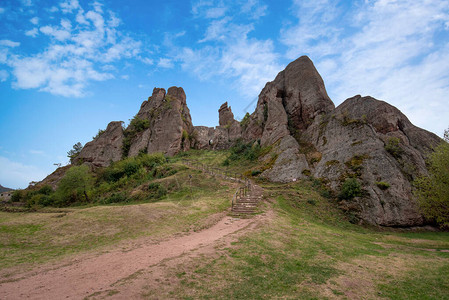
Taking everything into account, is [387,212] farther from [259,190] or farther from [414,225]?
[259,190]

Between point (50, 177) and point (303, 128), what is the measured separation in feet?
209

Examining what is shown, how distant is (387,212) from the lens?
708 inches

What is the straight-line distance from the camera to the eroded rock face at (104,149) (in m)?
54.8

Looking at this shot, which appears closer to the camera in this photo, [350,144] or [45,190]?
[350,144]

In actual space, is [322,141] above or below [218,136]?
below

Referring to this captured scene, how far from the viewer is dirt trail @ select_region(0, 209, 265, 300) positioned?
562cm

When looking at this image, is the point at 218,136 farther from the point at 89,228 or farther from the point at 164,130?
the point at 89,228

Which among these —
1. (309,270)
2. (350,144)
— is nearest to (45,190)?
(309,270)

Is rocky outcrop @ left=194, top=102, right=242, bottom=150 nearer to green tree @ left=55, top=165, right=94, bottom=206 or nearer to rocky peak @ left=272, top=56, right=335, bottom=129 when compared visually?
rocky peak @ left=272, top=56, right=335, bottom=129

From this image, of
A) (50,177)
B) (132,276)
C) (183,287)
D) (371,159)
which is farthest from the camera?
(50,177)

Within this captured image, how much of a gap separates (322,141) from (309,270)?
85.4 ft

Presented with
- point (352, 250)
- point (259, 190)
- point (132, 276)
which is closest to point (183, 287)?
point (132, 276)

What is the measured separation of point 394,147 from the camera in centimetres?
2295

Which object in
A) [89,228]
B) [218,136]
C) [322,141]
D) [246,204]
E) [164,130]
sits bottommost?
[89,228]
